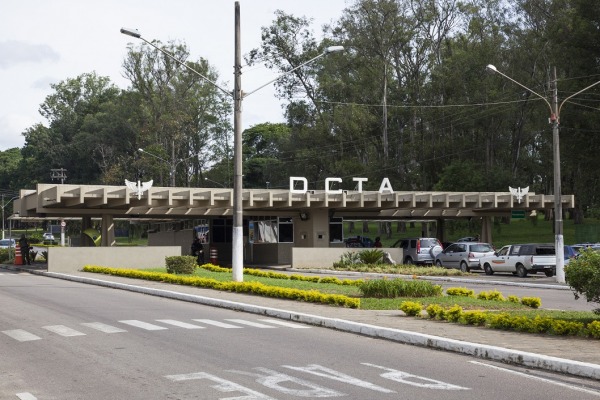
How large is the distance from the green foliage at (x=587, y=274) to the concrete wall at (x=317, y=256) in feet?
99.1

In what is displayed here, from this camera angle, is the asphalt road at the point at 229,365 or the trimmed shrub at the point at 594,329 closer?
the asphalt road at the point at 229,365

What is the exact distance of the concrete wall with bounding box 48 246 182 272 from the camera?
3719 centimetres

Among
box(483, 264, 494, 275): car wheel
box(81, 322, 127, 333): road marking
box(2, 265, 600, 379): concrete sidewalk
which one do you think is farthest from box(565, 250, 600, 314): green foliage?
box(483, 264, 494, 275): car wheel

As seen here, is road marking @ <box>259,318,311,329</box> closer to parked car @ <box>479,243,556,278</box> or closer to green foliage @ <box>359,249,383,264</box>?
parked car @ <box>479,243,556,278</box>

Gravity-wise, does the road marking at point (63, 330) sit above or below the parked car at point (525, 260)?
below

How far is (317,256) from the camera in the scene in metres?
43.4

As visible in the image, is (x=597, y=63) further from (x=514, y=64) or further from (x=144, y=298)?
(x=144, y=298)

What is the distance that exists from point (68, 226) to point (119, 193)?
65.7 m

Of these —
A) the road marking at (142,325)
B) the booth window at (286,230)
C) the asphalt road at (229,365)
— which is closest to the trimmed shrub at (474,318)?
the asphalt road at (229,365)

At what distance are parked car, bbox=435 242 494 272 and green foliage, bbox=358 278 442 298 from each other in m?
20.9

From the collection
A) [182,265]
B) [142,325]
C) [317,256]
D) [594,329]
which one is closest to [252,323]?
[142,325]

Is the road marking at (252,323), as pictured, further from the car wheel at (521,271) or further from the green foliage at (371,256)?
the green foliage at (371,256)

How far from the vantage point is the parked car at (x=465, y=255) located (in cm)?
3964

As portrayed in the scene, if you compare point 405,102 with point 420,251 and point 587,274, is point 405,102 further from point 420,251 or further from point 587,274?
point 587,274
